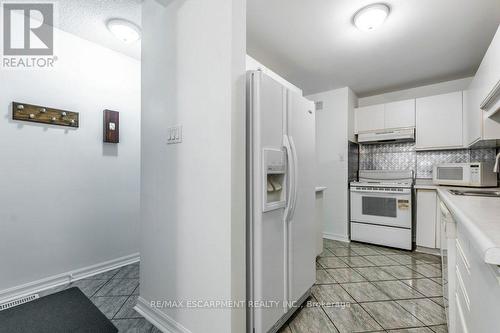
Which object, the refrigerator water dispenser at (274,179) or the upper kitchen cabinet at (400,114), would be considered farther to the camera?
the upper kitchen cabinet at (400,114)

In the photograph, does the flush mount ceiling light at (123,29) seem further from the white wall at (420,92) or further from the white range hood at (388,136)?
the white wall at (420,92)

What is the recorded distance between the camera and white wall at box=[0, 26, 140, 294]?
192cm

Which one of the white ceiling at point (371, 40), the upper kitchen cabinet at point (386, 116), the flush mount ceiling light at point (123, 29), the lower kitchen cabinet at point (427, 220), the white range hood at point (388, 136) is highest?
the white ceiling at point (371, 40)

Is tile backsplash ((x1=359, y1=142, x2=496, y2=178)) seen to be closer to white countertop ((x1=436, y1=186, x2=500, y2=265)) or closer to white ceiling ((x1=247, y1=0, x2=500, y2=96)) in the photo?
white ceiling ((x1=247, y1=0, x2=500, y2=96))

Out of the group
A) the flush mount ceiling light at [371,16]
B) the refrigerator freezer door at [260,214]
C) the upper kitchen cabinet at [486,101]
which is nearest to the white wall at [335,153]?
the upper kitchen cabinet at [486,101]

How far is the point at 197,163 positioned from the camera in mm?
1346

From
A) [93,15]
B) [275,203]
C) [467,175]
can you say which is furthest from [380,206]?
[93,15]

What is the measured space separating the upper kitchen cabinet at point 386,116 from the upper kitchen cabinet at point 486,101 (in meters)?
0.66

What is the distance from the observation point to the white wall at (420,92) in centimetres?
330

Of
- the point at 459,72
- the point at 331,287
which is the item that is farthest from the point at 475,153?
the point at 331,287

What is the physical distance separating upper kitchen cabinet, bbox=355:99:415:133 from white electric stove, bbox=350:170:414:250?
2.46 feet

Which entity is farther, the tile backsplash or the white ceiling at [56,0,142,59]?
the tile backsplash

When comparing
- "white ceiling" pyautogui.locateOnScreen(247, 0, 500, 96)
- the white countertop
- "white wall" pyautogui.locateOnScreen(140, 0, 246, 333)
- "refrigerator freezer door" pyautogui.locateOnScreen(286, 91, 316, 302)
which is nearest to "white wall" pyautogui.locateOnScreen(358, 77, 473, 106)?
Result: "white ceiling" pyautogui.locateOnScreen(247, 0, 500, 96)

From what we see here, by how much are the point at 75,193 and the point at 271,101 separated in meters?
2.23
